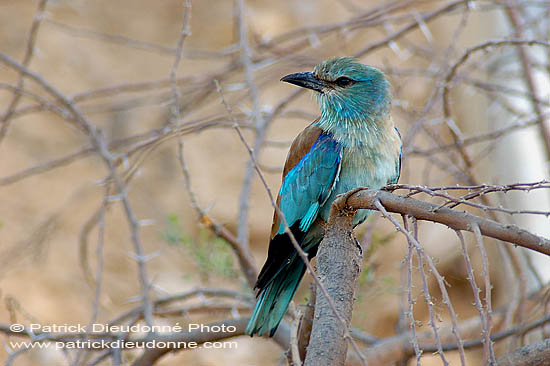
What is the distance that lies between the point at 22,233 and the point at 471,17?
4428 millimetres

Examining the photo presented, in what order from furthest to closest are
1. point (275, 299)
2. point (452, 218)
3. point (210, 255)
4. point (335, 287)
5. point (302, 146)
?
point (210, 255) < point (302, 146) < point (275, 299) < point (335, 287) < point (452, 218)

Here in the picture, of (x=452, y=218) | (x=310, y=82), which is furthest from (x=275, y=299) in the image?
(x=452, y=218)

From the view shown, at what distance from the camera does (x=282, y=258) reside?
2.64 meters

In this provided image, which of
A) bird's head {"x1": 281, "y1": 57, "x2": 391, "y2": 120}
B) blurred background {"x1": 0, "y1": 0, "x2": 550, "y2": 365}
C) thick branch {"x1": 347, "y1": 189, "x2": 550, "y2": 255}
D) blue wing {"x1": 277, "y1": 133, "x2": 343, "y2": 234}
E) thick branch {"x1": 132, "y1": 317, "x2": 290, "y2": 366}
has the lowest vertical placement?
thick branch {"x1": 347, "y1": 189, "x2": 550, "y2": 255}

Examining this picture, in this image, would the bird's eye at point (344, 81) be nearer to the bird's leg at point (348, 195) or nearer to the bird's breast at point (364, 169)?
the bird's breast at point (364, 169)

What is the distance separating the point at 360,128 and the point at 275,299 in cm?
80

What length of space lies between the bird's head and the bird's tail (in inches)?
27.6

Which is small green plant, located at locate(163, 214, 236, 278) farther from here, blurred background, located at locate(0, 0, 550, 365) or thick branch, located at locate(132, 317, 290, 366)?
blurred background, located at locate(0, 0, 550, 365)

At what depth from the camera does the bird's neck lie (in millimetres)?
2822

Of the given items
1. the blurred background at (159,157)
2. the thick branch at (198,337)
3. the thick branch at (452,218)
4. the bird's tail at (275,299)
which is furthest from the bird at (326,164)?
the blurred background at (159,157)

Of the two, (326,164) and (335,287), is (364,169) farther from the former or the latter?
(335,287)

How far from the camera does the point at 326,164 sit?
2.75 metres

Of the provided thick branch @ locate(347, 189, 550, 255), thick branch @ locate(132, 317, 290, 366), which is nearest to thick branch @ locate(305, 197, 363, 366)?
thick branch @ locate(347, 189, 550, 255)

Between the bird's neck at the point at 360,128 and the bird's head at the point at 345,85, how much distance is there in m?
0.03
